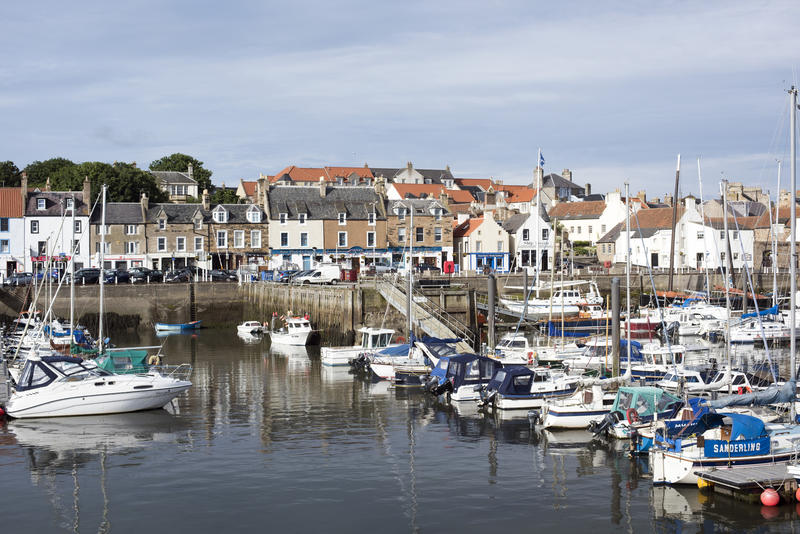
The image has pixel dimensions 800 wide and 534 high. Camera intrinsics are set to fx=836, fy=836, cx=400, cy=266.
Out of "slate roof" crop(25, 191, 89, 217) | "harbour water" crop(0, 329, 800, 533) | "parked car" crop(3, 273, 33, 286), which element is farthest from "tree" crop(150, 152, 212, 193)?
"harbour water" crop(0, 329, 800, 533)

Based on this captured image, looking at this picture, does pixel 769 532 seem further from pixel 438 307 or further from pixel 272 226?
pixel 272 226

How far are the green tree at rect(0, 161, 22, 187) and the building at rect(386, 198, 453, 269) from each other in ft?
190

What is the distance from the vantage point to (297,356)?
50781mm

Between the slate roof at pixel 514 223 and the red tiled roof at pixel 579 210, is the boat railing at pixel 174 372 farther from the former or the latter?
the red tiled roof at pixel 579 210

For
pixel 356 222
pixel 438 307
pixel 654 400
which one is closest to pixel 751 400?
pixel 654 400

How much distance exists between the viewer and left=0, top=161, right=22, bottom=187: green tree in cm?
11219

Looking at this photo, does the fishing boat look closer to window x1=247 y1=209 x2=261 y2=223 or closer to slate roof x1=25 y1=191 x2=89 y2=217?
window x1=247 y1=209 x2=261 y2=223

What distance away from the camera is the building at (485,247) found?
8481 centimetres

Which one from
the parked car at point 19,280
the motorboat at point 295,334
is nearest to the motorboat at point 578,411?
the motorboat at point 295,334

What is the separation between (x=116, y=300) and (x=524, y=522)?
53025mm

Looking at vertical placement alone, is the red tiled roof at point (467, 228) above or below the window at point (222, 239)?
above

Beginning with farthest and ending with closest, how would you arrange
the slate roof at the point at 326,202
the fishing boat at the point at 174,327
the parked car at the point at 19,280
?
1. the slate roof at the point at 326,202
2. the parked car at the point at 19,280
3. the fishing boat at the point at 174,327

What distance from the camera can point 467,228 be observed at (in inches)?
3428

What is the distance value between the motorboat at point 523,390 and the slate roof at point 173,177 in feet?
346
